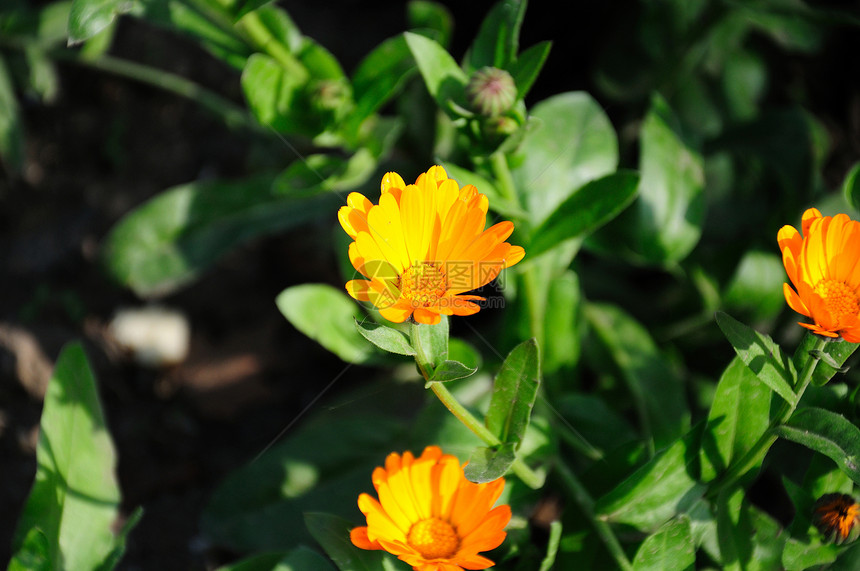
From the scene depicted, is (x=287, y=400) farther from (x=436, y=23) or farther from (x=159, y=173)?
(x=436, y=23)

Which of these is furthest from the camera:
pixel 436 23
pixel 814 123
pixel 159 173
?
pixel 159 173

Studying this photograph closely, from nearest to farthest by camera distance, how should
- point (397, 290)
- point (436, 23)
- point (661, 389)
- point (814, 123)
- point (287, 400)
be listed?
point (397, 290)
point (661, 389)
point (436, 23)
point (814, 123)
point (287, 400)

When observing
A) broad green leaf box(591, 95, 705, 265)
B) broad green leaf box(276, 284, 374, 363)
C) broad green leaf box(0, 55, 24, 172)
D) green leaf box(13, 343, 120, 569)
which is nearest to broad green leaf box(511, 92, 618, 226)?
broad green leaf box(591, 95, 705, 265)

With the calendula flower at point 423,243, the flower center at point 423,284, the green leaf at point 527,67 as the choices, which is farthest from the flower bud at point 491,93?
the flower center at point 423,284

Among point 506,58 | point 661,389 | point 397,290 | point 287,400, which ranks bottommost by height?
point 287,400

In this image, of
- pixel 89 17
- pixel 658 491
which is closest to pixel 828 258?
pixel 658 491

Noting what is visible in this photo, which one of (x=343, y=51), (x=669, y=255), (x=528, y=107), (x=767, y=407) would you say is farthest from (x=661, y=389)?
(x=343, y=51)

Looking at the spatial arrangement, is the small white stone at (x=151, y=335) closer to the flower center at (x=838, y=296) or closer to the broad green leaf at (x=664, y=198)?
the broad green leaf at (x=664, y=198)
